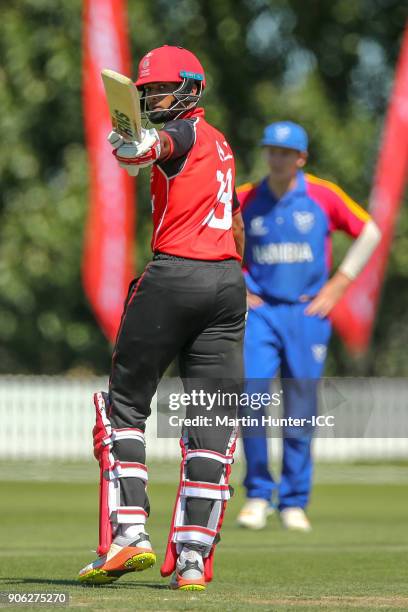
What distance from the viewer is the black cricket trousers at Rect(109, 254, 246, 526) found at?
18.8 feet

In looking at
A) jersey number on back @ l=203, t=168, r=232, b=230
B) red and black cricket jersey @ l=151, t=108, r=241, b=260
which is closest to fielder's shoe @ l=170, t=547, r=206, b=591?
red and black cricket jersey @ l=151, t=108, r=241, b=260

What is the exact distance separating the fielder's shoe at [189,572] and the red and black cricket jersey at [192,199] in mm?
1147

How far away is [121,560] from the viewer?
5602 mm

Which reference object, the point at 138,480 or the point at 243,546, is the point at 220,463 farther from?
the point at 243,546

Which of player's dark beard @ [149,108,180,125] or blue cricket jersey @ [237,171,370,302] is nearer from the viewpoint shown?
player's dark beard @ [149,108,180,125]

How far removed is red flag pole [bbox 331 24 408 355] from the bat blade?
15622mm

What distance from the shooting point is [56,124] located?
23672mm

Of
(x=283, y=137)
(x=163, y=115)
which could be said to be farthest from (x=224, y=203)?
(x=283, y=137)

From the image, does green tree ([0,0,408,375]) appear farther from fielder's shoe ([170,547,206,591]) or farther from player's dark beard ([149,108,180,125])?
fielder's shoe ([170,547,206,591])

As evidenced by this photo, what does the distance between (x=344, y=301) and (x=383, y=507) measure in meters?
9.24

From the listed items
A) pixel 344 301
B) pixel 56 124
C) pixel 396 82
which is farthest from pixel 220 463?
pixel 56 124

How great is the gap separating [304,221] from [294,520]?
188 cm

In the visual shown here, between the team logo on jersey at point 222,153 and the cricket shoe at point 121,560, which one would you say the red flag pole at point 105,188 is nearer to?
the team logo on jersey at point 222,153

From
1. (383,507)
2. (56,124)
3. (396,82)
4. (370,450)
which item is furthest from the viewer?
(56,124)
